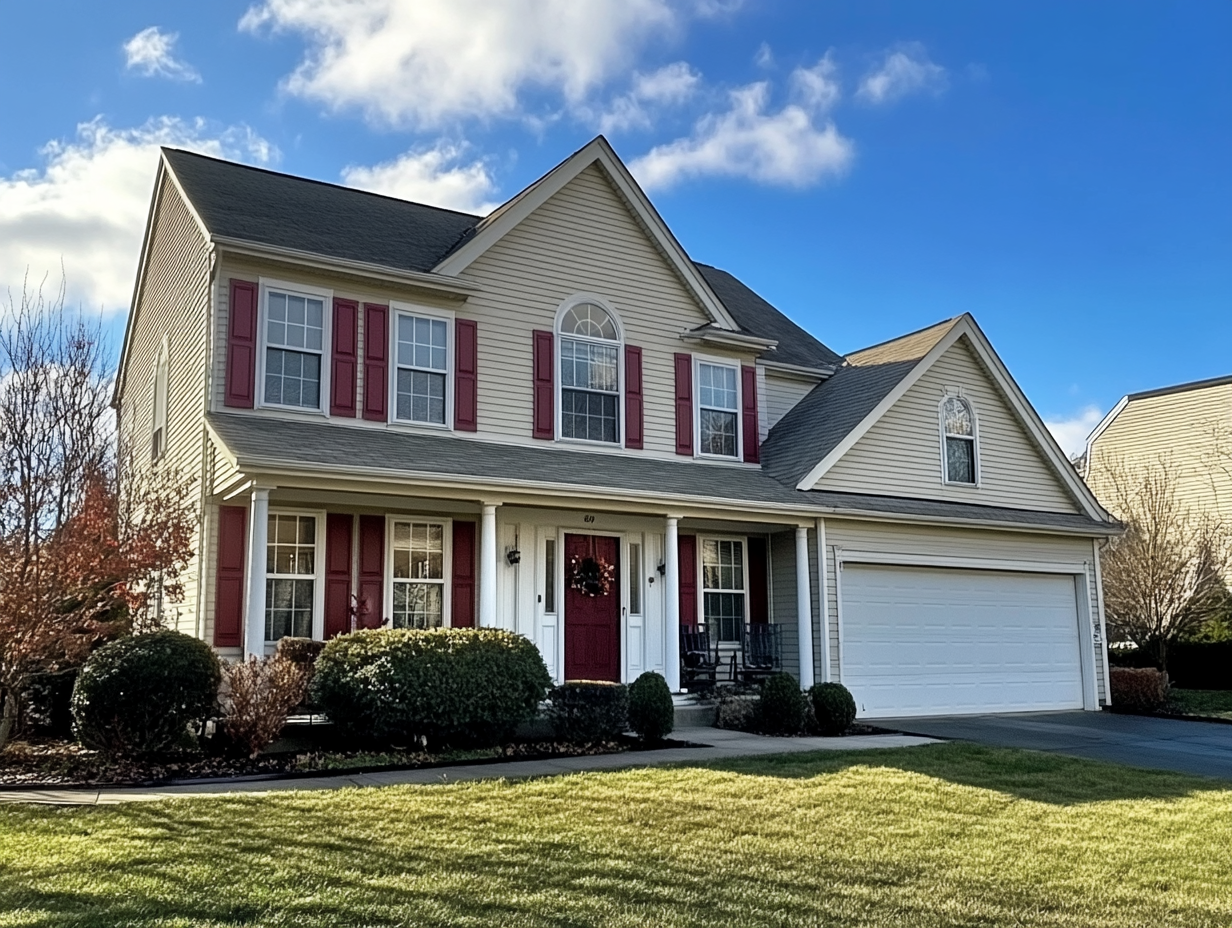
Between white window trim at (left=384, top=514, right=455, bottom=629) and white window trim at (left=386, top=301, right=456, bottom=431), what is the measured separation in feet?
4.03

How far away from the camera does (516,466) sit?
13.4 meters

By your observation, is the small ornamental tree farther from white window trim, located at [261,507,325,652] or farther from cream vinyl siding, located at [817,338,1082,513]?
cream vinyl siding, located at [817,338,1082,513]

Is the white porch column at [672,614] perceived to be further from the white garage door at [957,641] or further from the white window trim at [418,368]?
the white window trim at [418,368]

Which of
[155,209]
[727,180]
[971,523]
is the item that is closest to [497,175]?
[727,180]

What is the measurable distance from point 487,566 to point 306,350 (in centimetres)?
366

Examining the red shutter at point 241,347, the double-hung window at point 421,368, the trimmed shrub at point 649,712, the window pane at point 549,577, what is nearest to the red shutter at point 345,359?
the double-hung window at point 421,368

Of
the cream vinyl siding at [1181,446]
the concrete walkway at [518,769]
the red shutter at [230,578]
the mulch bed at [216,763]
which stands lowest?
the concrete walkway at [518,769]

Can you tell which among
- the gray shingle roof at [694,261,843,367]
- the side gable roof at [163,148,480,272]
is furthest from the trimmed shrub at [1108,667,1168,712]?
the side gable roof at [163,148,480,272]

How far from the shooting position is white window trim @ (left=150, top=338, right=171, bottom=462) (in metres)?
15.5

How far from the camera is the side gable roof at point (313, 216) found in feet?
45.0

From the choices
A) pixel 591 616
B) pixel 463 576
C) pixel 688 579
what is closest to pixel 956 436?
pixel 688 579

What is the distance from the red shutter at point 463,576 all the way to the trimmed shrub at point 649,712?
10.8 ft

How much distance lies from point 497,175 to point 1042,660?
12.1m

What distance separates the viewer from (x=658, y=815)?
771 cm
